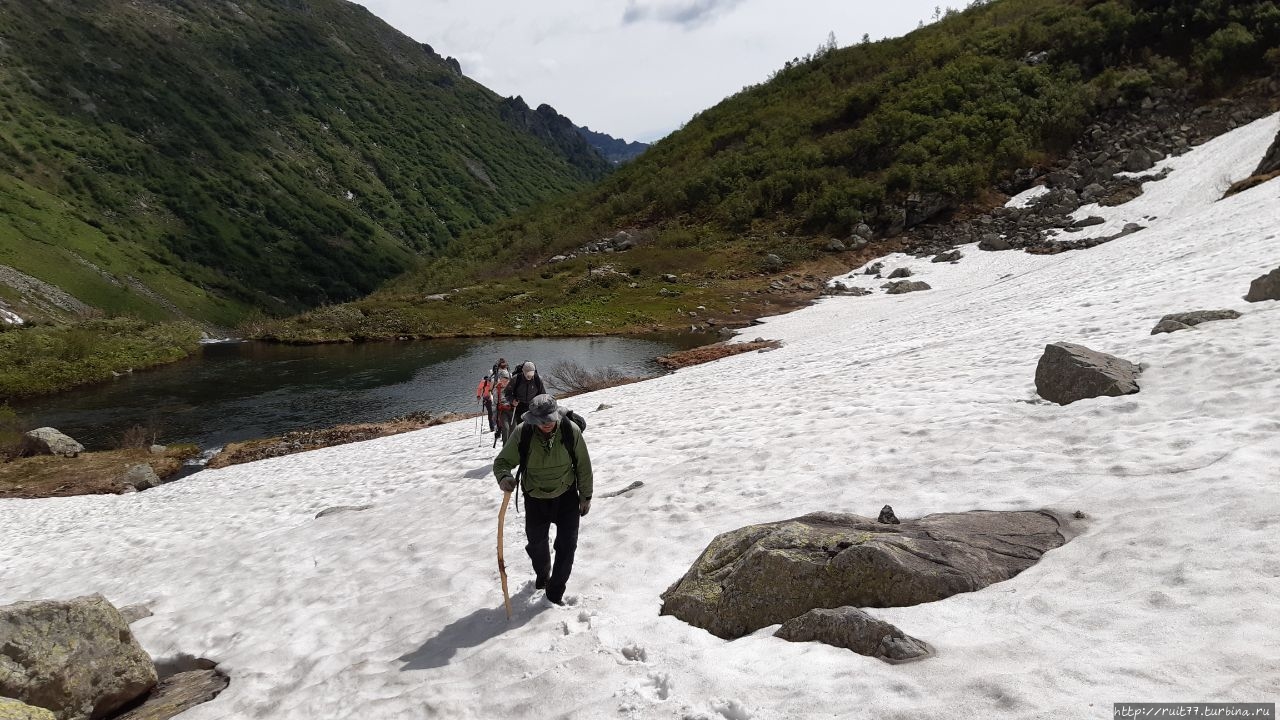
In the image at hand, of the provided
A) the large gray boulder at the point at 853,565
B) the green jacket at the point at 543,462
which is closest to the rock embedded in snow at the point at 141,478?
the green jacket at the point at 543,462

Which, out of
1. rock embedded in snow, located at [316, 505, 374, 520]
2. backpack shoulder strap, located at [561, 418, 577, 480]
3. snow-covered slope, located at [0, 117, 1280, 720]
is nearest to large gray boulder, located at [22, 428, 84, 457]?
snow-covered slope, located at [0, 117, 1280, 720]

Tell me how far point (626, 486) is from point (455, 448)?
889 cm

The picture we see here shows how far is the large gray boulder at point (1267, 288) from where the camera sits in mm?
11453

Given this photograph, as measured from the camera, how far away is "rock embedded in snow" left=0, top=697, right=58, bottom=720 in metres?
4.49

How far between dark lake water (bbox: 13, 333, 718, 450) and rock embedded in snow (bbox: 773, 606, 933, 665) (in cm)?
2670

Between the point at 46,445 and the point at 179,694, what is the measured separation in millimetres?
26288

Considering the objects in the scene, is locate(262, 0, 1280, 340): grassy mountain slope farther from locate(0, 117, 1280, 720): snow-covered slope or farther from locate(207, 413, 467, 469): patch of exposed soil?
locate(0, 117, 1280, 720): snow-covered slope

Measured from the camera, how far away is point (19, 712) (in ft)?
15.0

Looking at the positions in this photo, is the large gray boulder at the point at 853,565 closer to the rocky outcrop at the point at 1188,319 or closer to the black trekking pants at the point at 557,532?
the black trekking pants at the point at 557,532

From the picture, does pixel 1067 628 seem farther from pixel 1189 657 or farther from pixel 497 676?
pixel 497 676

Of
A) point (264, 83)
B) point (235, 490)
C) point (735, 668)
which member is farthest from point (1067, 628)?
point (264, 83)

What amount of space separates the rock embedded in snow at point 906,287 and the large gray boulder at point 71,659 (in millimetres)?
49145

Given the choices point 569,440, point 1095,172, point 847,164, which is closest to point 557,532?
point 569,440

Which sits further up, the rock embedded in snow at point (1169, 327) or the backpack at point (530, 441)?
the backpack at point (530, 441)
